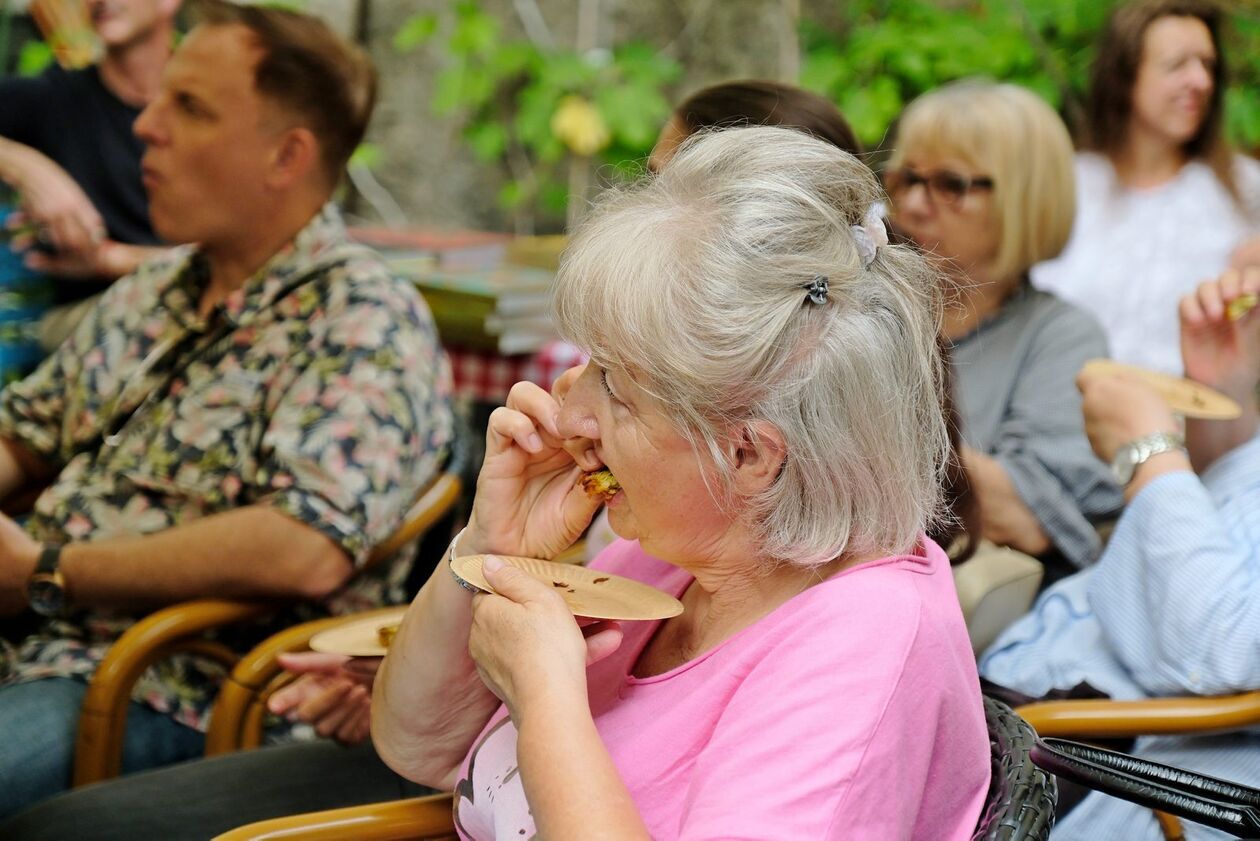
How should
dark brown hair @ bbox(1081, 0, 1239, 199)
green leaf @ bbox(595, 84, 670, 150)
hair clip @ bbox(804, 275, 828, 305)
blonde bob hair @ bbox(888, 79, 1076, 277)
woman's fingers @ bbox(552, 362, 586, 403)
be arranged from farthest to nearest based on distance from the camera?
1. green leaf @ bbox(595, 84, 670, 150)
2. dark brown hair @ bbox(1081, 0, 1239, 199)
3. blonde bob hair @ bbox(888, 79, 1076, 277)
4. woman's fingers @ bbox(552, 362, 586, 403)
5. hair clip @ bbox(804, 275, 828, 305)

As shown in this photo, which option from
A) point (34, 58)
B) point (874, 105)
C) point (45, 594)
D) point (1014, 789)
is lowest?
point (45, 594)

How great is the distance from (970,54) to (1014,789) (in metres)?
4.54

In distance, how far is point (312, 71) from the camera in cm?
234

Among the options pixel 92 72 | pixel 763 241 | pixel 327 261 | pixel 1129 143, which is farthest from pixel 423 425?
pixel 1129 143

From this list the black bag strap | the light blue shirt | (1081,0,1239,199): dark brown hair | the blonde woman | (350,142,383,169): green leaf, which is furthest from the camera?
(350,142,383,169): green leaf

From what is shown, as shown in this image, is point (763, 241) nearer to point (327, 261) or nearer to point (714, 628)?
point (714, 628)

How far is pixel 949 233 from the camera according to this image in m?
2.82

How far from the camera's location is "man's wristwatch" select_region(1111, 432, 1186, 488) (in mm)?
2008

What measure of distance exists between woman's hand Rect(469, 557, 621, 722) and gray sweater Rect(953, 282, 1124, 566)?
140 cm

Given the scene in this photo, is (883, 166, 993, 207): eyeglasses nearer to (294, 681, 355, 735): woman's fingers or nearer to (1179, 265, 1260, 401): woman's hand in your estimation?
(1179, 265, 1260, 401): woman's hand

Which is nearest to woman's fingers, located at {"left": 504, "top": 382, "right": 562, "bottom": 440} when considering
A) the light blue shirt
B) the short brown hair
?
the light blue shirt

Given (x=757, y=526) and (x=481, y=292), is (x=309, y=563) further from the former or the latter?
(x=481, y=292)

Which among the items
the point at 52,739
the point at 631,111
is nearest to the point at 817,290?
the point at 52,739

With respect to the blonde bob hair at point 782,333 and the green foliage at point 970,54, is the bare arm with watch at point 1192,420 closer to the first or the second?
the blonde bob hair at point 782,333
